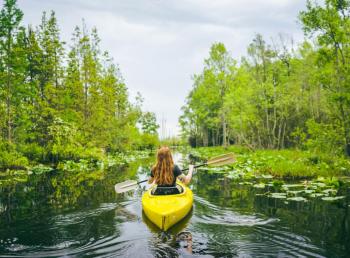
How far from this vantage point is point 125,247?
516 centimetres

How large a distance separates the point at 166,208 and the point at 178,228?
1.68 feet

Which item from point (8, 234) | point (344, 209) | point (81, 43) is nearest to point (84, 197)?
point (8, 234)

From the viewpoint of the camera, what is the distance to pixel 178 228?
623 cm

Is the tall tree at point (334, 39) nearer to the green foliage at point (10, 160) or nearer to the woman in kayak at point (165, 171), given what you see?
the woman in kayak at point (165, 171)

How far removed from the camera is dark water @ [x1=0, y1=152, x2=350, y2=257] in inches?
196

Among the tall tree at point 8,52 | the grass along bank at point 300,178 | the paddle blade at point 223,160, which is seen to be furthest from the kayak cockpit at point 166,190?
the tall tree at point 8,52

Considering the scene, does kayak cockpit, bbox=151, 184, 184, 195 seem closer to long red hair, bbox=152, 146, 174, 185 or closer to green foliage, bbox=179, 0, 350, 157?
long red hair, bbox=152, 146, 174, 185

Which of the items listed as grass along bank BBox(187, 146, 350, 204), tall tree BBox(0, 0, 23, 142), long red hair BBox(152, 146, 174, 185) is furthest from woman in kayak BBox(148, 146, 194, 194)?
tall tree BBox(0, 0, 23, 142)

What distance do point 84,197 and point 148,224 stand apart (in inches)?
161

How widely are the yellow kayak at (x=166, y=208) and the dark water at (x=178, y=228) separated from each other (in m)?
0.19

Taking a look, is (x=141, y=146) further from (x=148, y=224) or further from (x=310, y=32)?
(x=148, y=224)

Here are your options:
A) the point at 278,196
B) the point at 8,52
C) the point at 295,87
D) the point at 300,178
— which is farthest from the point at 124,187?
the point at 295,87

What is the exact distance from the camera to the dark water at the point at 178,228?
4.98 m

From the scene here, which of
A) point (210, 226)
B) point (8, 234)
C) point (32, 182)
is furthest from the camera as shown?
point (32, 182)
